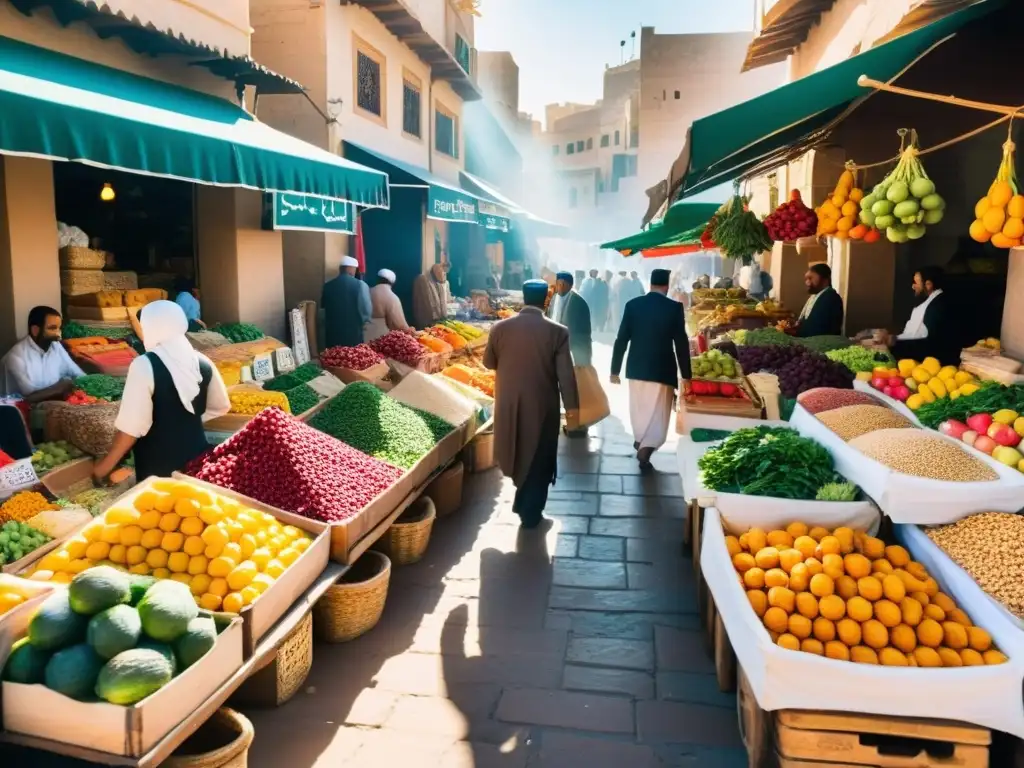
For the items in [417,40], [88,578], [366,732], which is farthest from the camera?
[417,40]

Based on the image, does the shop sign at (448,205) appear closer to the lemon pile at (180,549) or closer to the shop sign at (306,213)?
the shop sign at (306,213)

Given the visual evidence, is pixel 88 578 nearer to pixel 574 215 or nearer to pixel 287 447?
pixel 287 447

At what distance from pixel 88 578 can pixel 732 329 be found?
9.19 metres

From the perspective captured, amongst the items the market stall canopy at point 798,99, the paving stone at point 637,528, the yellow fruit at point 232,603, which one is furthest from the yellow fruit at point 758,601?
the market stall canopy at point 798,99

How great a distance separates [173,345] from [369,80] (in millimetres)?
9947

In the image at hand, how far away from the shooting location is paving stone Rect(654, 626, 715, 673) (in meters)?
4.06

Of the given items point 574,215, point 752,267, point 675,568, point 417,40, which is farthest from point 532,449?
point 574,215

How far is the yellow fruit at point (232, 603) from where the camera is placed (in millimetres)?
3234

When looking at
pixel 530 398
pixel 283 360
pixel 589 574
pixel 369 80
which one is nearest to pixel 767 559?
pixel 589 574

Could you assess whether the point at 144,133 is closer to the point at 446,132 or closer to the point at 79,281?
the point at 79,281

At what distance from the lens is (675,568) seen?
533 centimetres

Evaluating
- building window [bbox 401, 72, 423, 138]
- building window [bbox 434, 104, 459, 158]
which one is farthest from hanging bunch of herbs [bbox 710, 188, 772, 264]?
building window [bbox 434, 104, 459, 158]

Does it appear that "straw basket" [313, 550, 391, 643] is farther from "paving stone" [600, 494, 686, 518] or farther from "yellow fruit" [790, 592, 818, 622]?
"paving stone" [600, 494, 686, 518]

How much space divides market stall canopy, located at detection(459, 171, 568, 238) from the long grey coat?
37.3 ft
